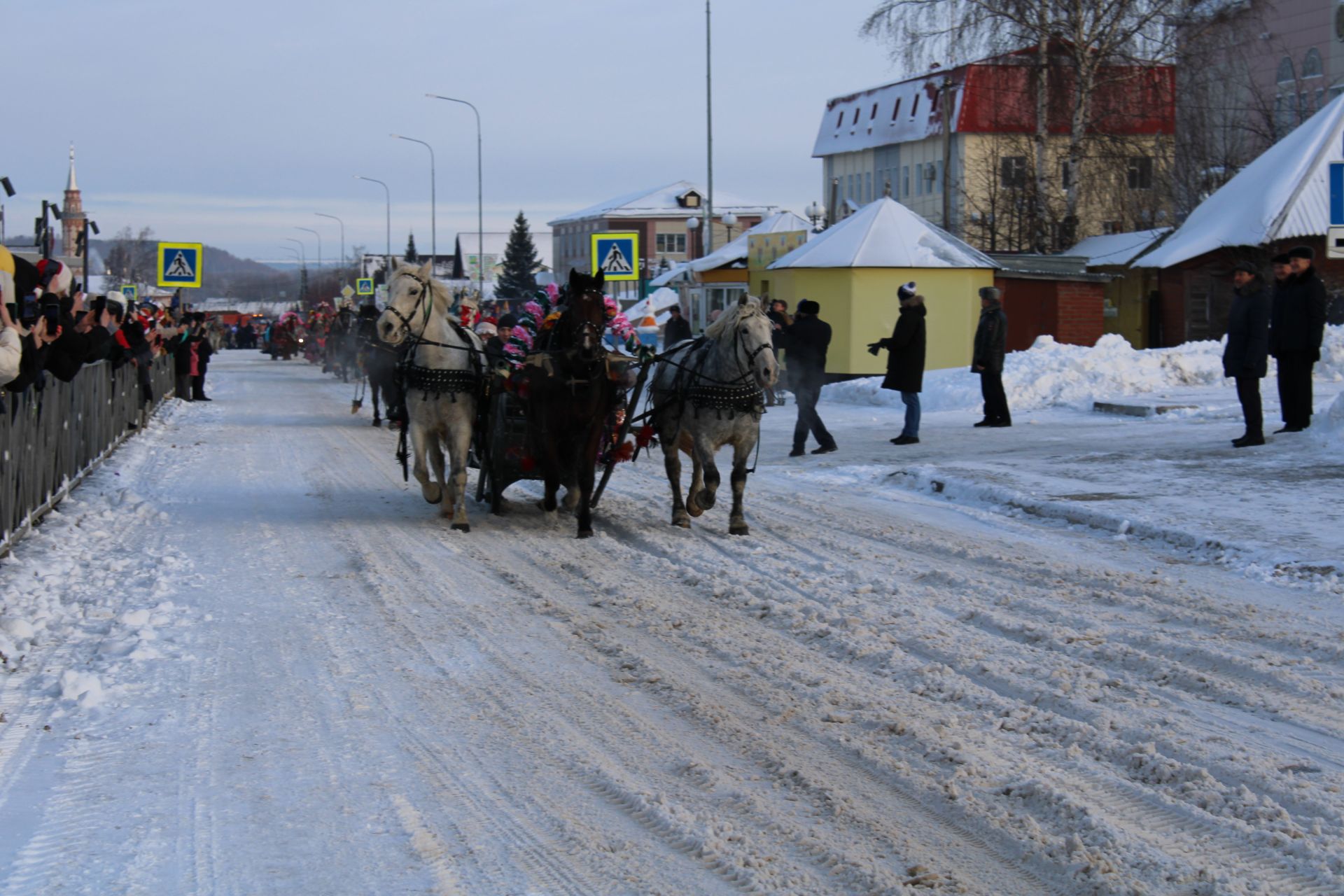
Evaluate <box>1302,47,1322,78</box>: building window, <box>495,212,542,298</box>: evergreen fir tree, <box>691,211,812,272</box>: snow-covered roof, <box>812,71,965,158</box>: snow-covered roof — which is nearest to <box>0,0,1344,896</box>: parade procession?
<box>691,211,812,272</box>: snow-covered roof

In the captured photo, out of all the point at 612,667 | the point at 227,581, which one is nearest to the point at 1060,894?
the point at 612,667

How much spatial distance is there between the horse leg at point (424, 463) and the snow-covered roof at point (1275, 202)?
73.4 feet

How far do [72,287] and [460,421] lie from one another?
432 cm

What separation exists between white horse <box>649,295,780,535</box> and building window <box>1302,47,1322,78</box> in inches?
2024

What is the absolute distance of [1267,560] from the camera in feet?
31.3

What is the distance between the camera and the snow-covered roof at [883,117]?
71.8 meters

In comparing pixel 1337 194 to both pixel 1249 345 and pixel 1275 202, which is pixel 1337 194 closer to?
pixel 1249 345

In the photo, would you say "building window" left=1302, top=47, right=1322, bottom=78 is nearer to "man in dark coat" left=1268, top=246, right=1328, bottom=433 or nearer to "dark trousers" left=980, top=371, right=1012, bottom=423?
"dark trousers" left=980, top=371, right=1012, bottom=423

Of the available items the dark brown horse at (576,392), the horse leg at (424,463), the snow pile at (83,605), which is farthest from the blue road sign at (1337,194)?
the snow pile at (83,605)

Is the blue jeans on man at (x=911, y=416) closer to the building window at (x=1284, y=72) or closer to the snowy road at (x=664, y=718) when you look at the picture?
the snowy road at (x=664, y=718)

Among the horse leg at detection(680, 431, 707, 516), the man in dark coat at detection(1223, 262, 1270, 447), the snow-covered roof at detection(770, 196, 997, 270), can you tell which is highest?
the snow-covered roof at detection(770, 196, 997, 270)

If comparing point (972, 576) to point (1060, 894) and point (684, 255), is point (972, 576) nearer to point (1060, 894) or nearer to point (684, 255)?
point (1060, 894)

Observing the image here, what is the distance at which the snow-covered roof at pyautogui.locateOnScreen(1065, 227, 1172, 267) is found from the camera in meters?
38.3

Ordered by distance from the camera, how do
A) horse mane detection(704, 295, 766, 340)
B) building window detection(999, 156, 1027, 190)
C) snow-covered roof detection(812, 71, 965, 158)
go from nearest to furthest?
horse mane detection(704, 295, 766, 340) → building window detection(999, 156, 1027, 190) → snow-covered roof detection(812, 71, 965, 158)
